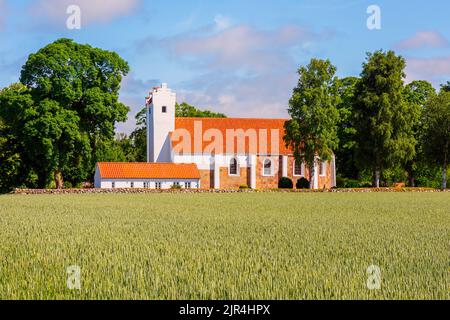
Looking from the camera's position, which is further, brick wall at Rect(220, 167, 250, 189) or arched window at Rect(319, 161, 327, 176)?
arched window at Rect(319, 161, 327, 176)

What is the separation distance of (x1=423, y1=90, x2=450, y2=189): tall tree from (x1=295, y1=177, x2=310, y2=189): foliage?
13.4m

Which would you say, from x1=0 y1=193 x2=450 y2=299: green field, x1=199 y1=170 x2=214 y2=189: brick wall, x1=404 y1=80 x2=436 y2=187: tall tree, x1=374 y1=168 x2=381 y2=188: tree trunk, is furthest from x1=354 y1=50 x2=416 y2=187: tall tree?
x1=0 y1=193 x2=450 y2=299: green field

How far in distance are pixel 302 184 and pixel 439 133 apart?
606 inches

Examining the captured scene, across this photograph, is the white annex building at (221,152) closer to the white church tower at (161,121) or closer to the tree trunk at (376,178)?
the white church tower at (161,121)

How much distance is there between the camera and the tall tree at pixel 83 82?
53.7 m

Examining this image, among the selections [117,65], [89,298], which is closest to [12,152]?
[117,65]

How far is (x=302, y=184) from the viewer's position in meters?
66.2

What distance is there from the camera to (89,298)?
8.35 m

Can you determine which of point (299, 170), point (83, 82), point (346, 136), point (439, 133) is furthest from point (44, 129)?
point (439, 133)

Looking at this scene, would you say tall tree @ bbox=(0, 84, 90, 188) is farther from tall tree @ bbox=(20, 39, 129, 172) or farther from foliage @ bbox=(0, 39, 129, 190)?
tall tree @ bbox=(20, 39, 129, 172)

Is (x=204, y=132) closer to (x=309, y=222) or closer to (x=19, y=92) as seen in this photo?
(x=19, y=92)

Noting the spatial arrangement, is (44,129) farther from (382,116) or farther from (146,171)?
(382,116)

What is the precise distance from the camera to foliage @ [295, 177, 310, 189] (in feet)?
217
